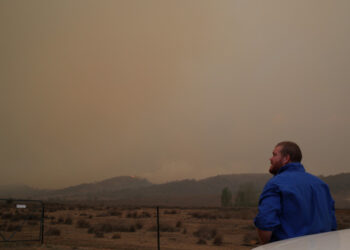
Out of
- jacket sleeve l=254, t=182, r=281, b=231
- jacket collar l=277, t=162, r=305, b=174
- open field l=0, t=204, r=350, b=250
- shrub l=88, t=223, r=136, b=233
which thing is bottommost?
→ open field l=0, t=204, r=350, b=250

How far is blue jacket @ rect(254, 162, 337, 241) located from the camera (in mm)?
2391

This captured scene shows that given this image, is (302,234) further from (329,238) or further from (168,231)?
(168,231)

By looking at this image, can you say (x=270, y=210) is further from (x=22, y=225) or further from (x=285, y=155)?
(x=22, y=225)

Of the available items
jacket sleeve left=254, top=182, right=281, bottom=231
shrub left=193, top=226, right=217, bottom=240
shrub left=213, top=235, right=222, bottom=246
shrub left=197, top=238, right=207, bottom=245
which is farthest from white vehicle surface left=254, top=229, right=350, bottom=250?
shrub left=193, top=226, right=217, bottom=240

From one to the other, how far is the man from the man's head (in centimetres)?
6

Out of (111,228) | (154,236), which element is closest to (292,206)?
(154,236)

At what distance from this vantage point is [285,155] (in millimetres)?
2656

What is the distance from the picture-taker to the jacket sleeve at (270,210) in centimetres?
238

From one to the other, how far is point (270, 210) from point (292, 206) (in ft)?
0.41

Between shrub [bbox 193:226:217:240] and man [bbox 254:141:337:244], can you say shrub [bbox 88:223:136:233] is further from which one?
man [bbox 254:141:337:244]

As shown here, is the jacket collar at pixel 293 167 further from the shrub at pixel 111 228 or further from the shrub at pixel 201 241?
the shrub at pixel 111 228

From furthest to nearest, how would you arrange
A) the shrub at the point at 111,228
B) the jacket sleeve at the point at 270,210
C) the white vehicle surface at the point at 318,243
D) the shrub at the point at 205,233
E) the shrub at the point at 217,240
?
the shrub at the point at 111,228, the shrub at the point at 205,233, the shrub at the point at 217,240, the jacket sleeve at the point at 270,210, the white vehicle surface at the point at 318,243

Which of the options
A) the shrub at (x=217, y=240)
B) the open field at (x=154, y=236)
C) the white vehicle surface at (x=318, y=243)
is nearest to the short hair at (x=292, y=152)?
the white vehicle surface at (x=318, y=243)

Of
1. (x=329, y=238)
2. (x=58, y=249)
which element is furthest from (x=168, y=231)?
(x=329, y=238)
